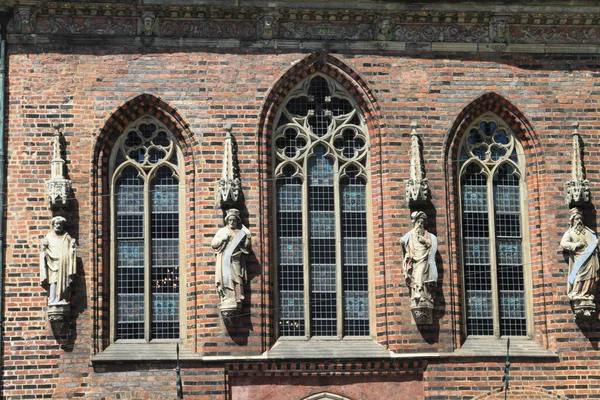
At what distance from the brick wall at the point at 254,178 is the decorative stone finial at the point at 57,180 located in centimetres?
28

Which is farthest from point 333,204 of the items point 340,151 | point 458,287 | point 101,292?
point 101,292

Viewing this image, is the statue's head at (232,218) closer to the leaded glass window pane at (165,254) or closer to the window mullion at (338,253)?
the leaded glass window pane at (165,254)

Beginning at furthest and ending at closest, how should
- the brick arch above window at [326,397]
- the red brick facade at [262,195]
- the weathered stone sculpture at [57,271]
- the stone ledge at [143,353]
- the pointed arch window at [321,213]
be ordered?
the pointed arch window at [321,213]
the brick arch above window at [326,397]
the red brick facade at [262,195]
the stone ledge at [143,353]
the weathered stone sculpture at [57,271]

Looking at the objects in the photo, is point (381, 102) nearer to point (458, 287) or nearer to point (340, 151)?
point (340, 151)

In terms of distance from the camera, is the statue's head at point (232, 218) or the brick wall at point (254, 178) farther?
the statue's head at point (232, 218)

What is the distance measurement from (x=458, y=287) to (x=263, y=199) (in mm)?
3693

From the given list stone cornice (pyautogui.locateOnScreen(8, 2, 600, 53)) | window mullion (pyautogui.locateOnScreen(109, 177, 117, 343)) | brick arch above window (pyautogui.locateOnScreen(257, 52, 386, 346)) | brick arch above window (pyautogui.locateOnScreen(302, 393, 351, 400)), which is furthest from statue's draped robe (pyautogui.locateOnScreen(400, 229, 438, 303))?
window mullion (pyautogui.locateOnScreen(109, 177, 117, 343))

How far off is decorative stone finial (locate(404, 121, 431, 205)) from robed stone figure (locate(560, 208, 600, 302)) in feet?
8.47

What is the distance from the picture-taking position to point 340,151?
2520cm

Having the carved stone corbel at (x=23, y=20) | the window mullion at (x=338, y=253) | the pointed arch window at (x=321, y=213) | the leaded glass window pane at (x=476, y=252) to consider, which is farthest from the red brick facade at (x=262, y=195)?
the window mullion at (x=338, y=253)

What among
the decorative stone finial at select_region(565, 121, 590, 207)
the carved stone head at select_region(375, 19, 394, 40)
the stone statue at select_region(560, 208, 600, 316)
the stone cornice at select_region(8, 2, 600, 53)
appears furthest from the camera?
the carved stone head at select_region(375, 19, 394, 40)

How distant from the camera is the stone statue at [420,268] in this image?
2416 centimetres

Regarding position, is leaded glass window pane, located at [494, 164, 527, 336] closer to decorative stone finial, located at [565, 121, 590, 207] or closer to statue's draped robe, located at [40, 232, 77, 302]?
decorative stone finial, located at [565, 121, 590, 207]

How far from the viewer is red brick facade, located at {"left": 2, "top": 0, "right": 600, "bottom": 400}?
2380 centimetres
